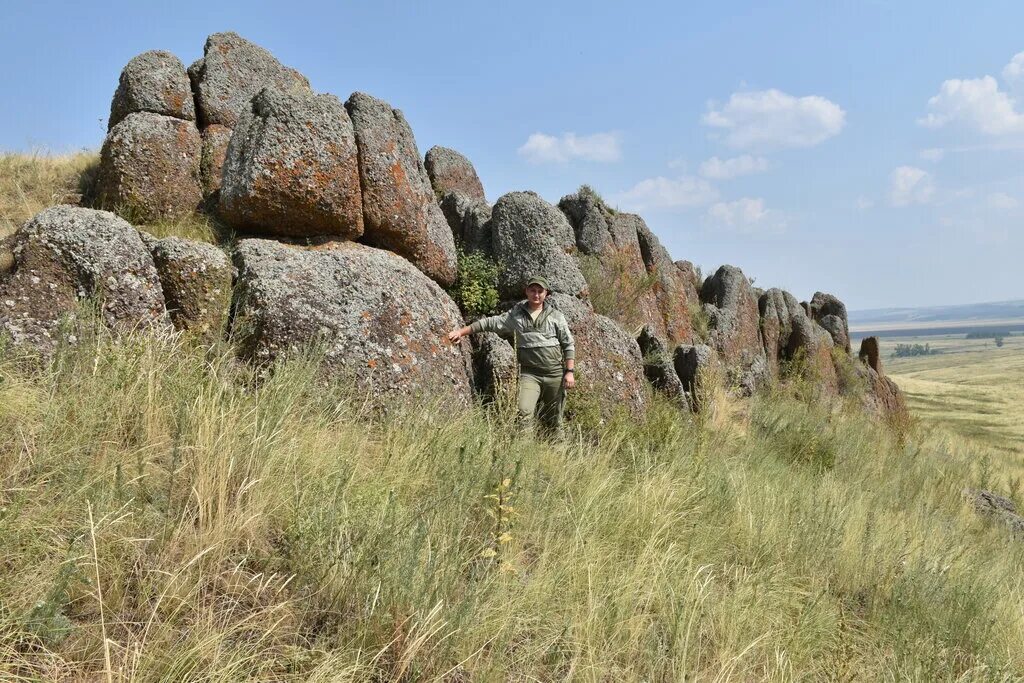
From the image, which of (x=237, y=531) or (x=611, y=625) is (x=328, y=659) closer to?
(x=237, y=531)

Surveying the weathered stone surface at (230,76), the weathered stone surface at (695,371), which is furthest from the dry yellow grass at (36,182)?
the weathered stone surface at (695,371)

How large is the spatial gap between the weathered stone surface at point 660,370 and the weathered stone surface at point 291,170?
563 cm

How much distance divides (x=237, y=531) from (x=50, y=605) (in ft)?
2.67

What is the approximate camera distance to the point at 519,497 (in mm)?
4488

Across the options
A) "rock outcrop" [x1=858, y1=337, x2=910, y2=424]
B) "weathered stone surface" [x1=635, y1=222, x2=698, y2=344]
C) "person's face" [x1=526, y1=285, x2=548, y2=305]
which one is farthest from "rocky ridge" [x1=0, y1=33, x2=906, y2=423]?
"rock outcrop" [x1=858, y1=337, x2=910, y2=424]

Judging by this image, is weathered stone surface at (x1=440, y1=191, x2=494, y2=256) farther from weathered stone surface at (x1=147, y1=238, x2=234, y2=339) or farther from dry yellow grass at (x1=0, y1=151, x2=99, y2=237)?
dry yellow grass at (x1=0, y1=151, x2=99, y2=237)

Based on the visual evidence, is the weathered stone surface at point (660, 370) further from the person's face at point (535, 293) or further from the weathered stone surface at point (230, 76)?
the weathered stone surface at point (230, 76)

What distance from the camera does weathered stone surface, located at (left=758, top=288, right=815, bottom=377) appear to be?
1977 cm

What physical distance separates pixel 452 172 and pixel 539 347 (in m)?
7.38

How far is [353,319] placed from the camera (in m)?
6.55

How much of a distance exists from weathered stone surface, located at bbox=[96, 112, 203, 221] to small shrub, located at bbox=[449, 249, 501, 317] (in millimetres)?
3823

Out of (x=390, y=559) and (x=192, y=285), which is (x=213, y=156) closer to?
(x=192, y=285)

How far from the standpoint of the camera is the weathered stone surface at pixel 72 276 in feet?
17.3

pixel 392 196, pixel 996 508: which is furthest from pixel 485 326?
pixel 996 508
